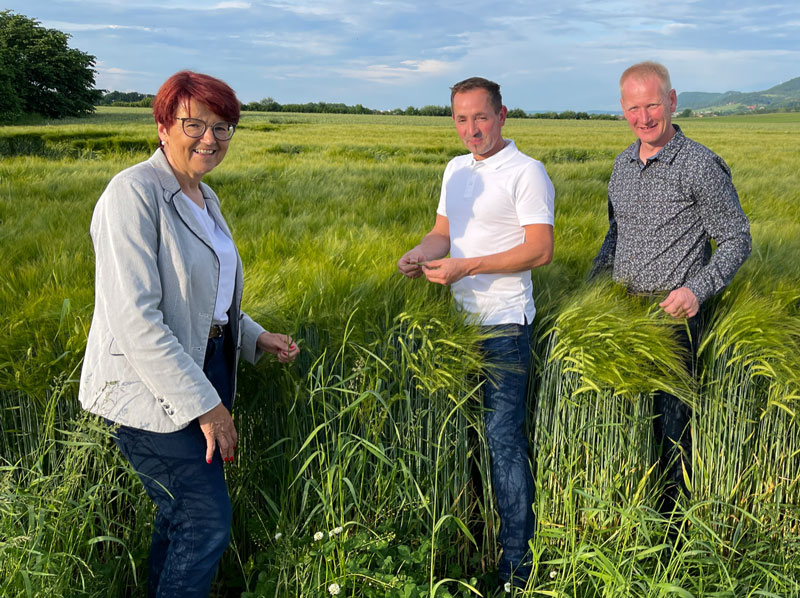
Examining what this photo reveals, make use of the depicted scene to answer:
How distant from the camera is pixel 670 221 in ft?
7.52

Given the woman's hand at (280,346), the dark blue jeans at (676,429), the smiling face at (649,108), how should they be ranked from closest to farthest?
the woman's hand at (280,346) < the smiling face at (649,108) < the dark blue jeans at (676,429)

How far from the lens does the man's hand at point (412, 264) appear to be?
229 centimetres

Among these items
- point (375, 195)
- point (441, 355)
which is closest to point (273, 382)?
point (441, 355)

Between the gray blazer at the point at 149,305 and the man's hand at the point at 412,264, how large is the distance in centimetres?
79

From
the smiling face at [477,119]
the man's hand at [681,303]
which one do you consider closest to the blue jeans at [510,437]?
the man's hand at [681,303]

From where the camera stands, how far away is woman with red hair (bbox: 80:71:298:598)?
1519 mm

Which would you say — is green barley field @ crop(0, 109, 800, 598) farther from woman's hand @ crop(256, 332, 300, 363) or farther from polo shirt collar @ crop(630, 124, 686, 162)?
polo shirt collar @ crop(630, 124, 686, 162)

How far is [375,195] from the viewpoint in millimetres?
5523

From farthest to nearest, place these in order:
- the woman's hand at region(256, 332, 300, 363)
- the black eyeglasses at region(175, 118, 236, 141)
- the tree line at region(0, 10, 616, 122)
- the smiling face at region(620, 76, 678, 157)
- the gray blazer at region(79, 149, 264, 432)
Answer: the tree line at region(0, 10, 616, 122), the smiling face at region(620, 76, 678, 157), the woman's hand at region(256, 332, 300, 363), the black eyeglasses at region(175, 118, 236, 141), the gray blazer at region(79, 149, 264, 432)

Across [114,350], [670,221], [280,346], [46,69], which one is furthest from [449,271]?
[46,69]

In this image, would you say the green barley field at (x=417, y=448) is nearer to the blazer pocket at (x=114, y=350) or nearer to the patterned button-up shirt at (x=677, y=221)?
the patterned button-up shirt at (x=677, y=221)

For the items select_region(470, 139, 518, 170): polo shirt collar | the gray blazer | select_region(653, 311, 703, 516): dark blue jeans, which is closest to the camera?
the gray blazer

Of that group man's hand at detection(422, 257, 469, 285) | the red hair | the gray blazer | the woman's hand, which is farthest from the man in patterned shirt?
the gray blazer

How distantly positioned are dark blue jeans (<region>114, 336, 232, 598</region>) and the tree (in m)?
51.0
